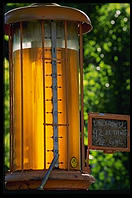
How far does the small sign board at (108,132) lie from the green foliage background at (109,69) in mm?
13059

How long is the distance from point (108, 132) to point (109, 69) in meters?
13.8

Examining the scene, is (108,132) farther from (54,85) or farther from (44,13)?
(44,13)

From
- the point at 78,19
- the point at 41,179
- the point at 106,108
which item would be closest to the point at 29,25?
the point at 78,19

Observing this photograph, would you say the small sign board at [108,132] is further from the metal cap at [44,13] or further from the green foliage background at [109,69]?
the green foliage background at [109,69]

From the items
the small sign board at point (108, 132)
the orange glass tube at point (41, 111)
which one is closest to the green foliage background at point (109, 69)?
the small sign board at point (108, 132)

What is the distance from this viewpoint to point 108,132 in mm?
8906

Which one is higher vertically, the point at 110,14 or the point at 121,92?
the point at 110,14

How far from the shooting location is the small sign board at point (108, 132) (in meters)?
8.82

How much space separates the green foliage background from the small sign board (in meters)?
13.1

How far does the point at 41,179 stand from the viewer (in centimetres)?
823

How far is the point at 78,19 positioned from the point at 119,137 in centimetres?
143

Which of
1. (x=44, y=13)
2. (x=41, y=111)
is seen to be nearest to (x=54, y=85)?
(x=41, y=111)

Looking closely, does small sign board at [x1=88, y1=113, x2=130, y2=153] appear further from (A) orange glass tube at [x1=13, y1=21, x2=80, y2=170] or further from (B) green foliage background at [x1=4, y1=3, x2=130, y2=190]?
(B) green foliage background at [x1=4, y1=3, x2=130, y2=190]
